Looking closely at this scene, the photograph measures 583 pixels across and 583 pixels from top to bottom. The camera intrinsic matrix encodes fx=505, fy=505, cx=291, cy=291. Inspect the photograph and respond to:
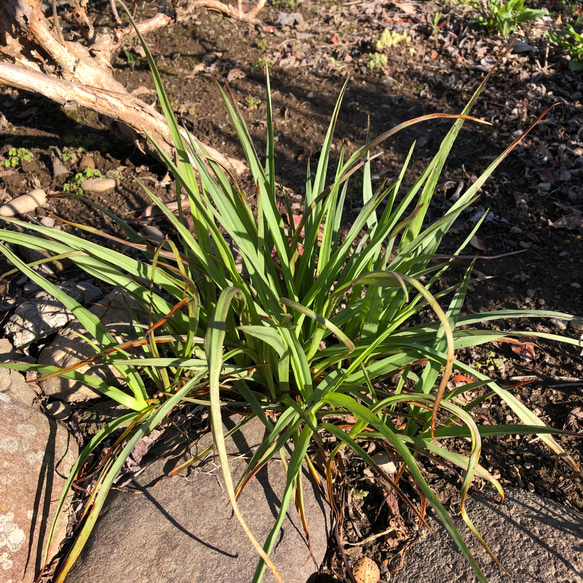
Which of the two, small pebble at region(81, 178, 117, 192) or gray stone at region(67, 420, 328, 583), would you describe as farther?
small pebble at region(81, 178, 117, 192)

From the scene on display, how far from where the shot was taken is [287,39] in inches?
179

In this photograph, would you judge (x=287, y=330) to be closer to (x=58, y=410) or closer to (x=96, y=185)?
(x=58, y=410)

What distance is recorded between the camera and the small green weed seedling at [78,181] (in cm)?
297

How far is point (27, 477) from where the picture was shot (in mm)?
1606

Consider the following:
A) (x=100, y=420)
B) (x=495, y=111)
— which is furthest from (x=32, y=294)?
(x=495, y=111)

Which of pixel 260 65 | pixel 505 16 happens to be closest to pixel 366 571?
pixel 260 65

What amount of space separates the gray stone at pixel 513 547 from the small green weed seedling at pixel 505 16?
408 cm

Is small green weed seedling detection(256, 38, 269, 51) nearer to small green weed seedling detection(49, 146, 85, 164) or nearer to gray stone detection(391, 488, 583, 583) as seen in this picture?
small green weed seedling detection(49, 146, 85, 164)

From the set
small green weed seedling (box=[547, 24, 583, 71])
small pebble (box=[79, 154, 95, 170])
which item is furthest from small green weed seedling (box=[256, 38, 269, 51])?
small green weed seedling (box=[547, 24, 583, 71])

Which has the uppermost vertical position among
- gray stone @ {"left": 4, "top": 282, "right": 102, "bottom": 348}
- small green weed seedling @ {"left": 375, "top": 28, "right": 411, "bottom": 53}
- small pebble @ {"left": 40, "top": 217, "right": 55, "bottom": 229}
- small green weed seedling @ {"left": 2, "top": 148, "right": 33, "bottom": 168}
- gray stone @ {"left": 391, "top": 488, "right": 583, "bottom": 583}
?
small green weed seedling @ {"left": 375, "top": 28, "right": 411, "bottom": 53}

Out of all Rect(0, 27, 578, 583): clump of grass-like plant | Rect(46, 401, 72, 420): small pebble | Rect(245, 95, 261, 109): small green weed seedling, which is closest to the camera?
Rect(0, 27, 578, 583): clump of grass-like plant

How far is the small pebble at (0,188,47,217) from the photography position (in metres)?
2.78

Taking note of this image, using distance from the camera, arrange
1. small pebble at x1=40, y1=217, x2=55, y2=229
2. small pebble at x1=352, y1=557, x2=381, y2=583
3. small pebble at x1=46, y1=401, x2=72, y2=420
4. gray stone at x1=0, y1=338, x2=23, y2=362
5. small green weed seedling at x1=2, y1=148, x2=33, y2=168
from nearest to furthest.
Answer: small pebble at x1=352, y1=557, x2=381, y2=583 → small pebble at x1=46, y1=401, x2=72, y2=420 → gray stone at x1=0, y1=338, x2=23, y2=362 → small pebble at x1=40, y1=217, x2=55, y2=229 → small green weed seedling at x1=2, y1=148, x2=33, y2=168

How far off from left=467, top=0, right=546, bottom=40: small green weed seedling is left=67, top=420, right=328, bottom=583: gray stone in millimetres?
4311
